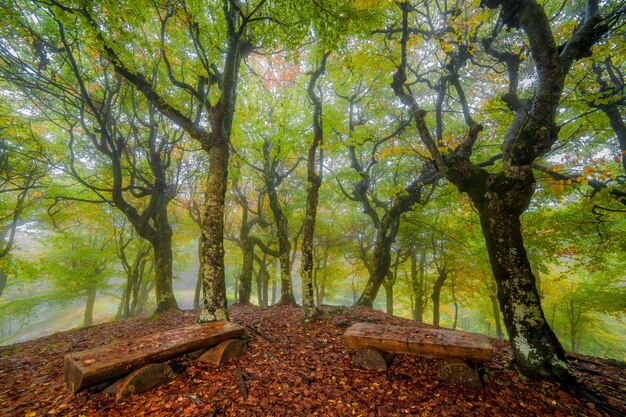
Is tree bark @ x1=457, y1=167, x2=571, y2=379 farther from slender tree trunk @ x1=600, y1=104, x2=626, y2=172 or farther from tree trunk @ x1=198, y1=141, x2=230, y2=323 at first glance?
slender tree trunk @ x1=600, y1=104, x2=626, y2=172

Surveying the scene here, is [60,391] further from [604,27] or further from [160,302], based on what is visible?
[604,27]

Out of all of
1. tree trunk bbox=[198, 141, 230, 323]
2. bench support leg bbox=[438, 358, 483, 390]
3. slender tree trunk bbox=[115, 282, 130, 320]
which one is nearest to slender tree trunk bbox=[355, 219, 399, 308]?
bench support leg bbox=[438, 358, 483, 390]

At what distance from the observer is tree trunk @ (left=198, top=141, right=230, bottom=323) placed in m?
5.91

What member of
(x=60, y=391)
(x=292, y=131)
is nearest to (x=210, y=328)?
(x=60, y=391)

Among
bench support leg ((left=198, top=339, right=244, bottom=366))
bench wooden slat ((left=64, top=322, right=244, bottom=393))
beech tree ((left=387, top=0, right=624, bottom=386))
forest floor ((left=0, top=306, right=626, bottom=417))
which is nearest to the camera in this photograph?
bench wooden slat ((left=64, top=322, right=244, bottom=393))

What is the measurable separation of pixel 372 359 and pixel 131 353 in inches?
162

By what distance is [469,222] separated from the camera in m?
12.2

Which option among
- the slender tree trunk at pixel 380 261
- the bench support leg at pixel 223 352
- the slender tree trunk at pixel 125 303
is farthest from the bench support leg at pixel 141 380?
the slender tree trunk at pixel 125 303

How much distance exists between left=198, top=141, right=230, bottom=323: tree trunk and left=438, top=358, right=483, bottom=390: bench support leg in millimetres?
4682

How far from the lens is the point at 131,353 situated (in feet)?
12.6

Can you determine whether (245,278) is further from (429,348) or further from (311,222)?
(429,348)

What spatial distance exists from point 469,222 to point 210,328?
39.8 feet

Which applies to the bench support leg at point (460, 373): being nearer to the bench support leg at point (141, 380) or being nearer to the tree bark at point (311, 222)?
the tree bark at point (311, 222)

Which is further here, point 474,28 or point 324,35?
point 474,28
